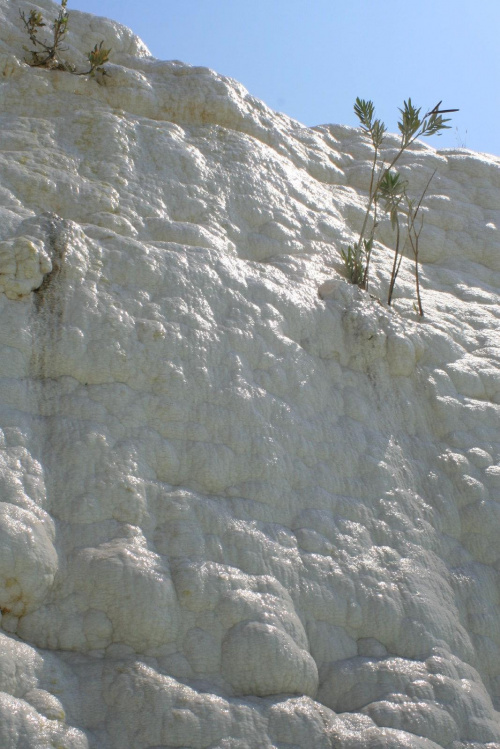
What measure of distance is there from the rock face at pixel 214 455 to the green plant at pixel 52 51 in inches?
3.9

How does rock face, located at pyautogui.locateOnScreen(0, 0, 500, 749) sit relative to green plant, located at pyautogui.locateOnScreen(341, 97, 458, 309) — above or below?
below

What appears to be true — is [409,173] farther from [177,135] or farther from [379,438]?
[379,438]

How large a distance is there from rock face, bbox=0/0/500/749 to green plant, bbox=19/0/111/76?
100mm

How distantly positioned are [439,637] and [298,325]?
1.88 metres

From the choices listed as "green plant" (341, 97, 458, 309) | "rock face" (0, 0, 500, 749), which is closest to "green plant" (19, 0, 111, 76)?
"rock face" (0, 0, 500, 749)

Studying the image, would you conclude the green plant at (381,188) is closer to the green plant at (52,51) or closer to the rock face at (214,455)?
the rock face at (214,455)

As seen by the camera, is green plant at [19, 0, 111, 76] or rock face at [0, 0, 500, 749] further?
green plant at [19, 0, 111, 76]

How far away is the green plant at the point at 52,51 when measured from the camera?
534cm

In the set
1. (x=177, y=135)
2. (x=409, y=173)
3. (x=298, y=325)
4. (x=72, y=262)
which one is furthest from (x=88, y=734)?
(x=409, y=173)

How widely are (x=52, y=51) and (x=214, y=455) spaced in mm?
3351

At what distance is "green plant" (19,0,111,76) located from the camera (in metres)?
5.34

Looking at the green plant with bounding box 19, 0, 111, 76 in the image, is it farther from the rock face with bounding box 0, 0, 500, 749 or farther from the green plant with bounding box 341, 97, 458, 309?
the green plant with bounding box 341, 97, 458, 309

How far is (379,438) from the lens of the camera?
4398 mm

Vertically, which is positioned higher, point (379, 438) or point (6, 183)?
point (6, 183)
